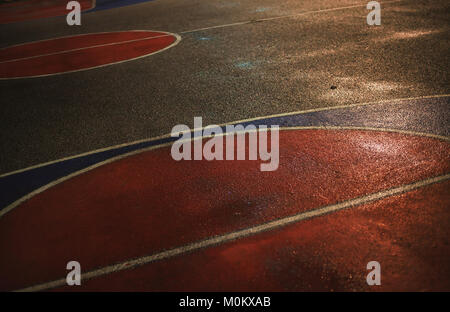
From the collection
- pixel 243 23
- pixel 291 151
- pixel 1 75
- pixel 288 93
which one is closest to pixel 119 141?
pixel 291 151

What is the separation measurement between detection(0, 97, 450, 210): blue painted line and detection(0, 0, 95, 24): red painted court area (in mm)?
16061

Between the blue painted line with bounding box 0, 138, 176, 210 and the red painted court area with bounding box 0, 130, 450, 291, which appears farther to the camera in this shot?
the blue painted line with bounding box 0, 138, 176, 210

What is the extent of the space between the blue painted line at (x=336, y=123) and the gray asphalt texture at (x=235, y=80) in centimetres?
27

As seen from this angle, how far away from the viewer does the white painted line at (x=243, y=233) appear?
3.91 meters

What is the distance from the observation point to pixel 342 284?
353 centimetres

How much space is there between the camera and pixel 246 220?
4.42m

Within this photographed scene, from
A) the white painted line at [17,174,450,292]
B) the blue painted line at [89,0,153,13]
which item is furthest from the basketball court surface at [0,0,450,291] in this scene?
the blue painted line at [89,0,153,13]

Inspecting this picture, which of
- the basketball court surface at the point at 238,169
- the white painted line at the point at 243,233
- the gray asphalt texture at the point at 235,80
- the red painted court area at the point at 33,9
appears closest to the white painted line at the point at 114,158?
the basketball court surface at the point at 238,169

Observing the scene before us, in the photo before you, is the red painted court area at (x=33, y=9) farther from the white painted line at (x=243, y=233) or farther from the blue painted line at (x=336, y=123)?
the white painted line at (x=243, y=233)

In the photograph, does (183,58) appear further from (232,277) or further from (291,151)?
(232,277)

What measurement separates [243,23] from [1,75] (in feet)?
21.8

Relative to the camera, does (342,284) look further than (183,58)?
No

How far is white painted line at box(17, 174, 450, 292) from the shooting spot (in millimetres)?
3908

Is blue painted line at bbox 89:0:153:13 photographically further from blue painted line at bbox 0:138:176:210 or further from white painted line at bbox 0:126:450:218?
white painted line at bbox 0:126:450:218
